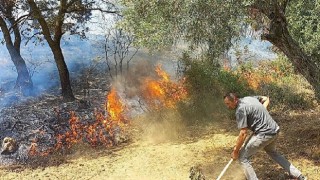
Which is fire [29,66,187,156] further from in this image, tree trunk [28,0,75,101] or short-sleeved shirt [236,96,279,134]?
short-sleeved shirt [236,96,279,134]

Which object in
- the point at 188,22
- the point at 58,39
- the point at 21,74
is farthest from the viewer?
the point at 21,74

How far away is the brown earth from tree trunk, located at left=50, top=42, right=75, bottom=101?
168 inches

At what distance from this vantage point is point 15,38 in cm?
1683

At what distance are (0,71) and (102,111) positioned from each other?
863 centimetres

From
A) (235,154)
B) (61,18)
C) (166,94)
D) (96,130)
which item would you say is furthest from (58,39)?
(235,154)

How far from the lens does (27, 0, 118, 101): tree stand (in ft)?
47.2

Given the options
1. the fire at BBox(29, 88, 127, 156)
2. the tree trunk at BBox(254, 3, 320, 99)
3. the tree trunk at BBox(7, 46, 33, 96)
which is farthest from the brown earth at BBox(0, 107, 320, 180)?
the tree trunk at BBox(7, 46, 33, 96)

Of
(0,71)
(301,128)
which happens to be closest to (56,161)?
(301,128)

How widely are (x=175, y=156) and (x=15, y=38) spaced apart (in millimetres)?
10448

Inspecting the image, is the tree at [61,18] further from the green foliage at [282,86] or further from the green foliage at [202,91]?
the green foliage at [282,86]

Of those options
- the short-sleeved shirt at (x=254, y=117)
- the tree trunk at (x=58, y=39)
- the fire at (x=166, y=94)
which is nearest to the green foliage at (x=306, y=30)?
the fire at (x=166, y=94)

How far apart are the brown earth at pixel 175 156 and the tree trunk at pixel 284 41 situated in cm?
181

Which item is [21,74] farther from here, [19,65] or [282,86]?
[282,86]

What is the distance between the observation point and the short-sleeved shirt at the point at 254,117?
6.46 m
